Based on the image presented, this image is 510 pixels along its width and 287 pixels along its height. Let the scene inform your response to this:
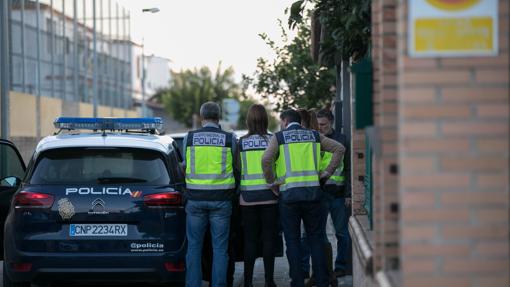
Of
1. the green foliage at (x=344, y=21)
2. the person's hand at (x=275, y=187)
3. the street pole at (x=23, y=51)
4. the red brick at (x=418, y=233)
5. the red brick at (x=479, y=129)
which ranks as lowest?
the person's hand at (x=275, y=187)

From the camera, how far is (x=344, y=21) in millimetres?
8125

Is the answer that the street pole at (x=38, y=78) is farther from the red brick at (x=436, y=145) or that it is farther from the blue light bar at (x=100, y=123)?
the red brick at (x=436, y=145)

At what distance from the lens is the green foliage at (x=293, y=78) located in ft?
70.7

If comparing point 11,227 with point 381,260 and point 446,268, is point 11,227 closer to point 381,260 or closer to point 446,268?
point 381,260

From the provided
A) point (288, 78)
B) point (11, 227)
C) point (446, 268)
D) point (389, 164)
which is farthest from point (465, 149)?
point (288, 78)

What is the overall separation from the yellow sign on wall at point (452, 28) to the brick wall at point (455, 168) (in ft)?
0.12

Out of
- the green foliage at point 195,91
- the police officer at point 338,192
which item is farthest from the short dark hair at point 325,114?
the green foliage at point 195,91

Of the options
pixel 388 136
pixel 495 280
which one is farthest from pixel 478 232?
pixel 388 136

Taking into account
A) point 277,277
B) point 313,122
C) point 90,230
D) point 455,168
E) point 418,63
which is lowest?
point 277,277

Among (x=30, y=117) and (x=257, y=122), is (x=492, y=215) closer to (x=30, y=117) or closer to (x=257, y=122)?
(x=257, y=122)

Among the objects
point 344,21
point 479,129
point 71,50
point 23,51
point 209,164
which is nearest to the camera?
point 479,129

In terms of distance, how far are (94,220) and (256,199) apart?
159 cm

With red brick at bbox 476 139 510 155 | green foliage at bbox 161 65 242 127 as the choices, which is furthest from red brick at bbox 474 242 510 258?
green foliage at bbox 161 65 242 127

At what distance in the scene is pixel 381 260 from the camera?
18.2 ft
